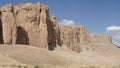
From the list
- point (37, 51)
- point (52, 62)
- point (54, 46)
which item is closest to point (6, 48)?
point (37, 51)

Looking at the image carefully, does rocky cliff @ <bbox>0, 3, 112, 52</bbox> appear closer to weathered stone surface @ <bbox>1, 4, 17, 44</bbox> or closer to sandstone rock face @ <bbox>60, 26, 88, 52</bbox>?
weathered stone surface @ <bbox>1, 4, 17, 44</bbox>

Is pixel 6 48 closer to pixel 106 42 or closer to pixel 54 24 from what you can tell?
pixel 54 24

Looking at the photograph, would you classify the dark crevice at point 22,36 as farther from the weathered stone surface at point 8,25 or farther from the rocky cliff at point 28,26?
the weathered stone surface at point 8,25

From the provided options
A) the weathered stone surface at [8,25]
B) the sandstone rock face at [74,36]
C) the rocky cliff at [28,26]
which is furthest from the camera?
the sandstone rock face at [74,36]

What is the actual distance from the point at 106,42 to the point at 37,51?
10795cm

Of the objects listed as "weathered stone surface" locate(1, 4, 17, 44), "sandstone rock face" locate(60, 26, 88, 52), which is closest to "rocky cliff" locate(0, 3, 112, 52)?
"weathered stone surface" locate(1, 4, 17, 44)

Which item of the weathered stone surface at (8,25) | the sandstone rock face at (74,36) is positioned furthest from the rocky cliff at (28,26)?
the sandstone rock face at (74,36)

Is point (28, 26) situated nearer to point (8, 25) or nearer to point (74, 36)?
point (8, 25)

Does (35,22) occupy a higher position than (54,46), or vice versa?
(35,22)

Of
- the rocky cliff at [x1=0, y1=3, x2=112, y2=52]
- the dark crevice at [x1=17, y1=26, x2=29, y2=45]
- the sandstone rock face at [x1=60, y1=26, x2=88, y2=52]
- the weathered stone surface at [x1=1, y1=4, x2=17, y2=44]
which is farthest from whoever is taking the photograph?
the sandstone rock face at [x1=60, y1=26, x2=88, y2=52]

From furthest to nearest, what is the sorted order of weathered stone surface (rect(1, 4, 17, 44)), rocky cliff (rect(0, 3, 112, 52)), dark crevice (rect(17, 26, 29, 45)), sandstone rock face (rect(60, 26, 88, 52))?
sandstone rock face (rect(60, 26, 88, 52)) → dark crevice (rect(17, 26, 29, 45)) → rocky cliff (rect(0, 3, 112, 52)) → weathered stone surface (rect(1, 4, 17, 44))

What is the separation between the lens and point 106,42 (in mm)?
175125

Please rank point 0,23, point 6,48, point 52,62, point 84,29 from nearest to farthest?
1. point 52,62
2. point 6,48
3. point 0,23
4. point 84,29

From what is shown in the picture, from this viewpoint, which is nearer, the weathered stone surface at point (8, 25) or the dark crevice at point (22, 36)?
the weathered stone surface at point (8, 25)
